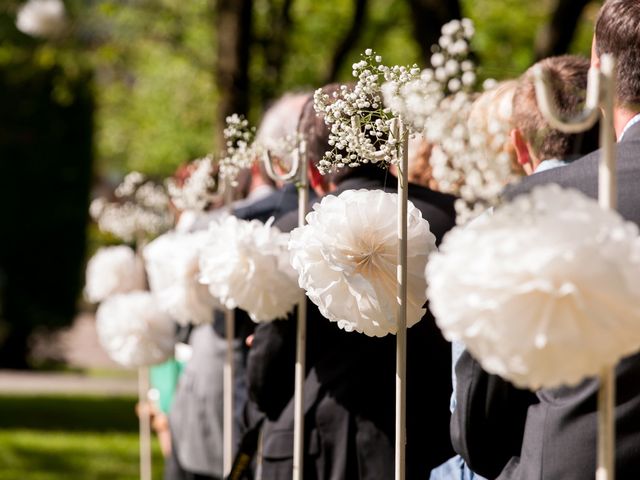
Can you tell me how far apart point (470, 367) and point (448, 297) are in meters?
0.91

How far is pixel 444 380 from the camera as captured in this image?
3.77m

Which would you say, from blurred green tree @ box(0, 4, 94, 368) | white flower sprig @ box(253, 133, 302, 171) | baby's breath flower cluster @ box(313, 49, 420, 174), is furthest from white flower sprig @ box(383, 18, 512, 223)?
blurred green tree @ box(0, 4, 94, 368)

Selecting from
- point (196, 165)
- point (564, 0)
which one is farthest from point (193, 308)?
point (564, 0)

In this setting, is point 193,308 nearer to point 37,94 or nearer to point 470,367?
point 470,367

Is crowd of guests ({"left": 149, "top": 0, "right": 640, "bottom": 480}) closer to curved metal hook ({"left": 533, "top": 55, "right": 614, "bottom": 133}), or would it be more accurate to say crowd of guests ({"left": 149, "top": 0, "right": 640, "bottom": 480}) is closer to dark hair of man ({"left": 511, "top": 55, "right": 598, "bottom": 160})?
dark hair of man ({"left": 511, "top": 55, "right": 598, "bottom": 160})

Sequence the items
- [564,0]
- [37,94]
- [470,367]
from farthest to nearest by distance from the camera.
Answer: [37,94] < [564,0] < [470,367]

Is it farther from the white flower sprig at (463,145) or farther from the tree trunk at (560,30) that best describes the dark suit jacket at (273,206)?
the tree trunk at (560,30)

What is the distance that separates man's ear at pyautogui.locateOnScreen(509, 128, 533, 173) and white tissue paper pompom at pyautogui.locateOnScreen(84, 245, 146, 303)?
15.1ft

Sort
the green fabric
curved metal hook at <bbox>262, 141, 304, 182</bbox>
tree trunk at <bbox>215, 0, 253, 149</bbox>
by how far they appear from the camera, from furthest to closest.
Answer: tree trunk at <bbox>215, 0, 253, 149</bbox> → the green fabric → curved metal hook at <bbox>262, 141, 304, 182</bbox>

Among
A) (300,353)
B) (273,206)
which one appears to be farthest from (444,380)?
(273,206)

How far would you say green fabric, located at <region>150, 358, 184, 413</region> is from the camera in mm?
7203

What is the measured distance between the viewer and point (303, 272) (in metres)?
2.91

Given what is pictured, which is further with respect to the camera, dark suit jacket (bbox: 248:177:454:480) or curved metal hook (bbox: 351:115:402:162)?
dark suit jacket (bbox: 248:177:454:480)

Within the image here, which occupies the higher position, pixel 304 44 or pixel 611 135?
pixel 304 44
